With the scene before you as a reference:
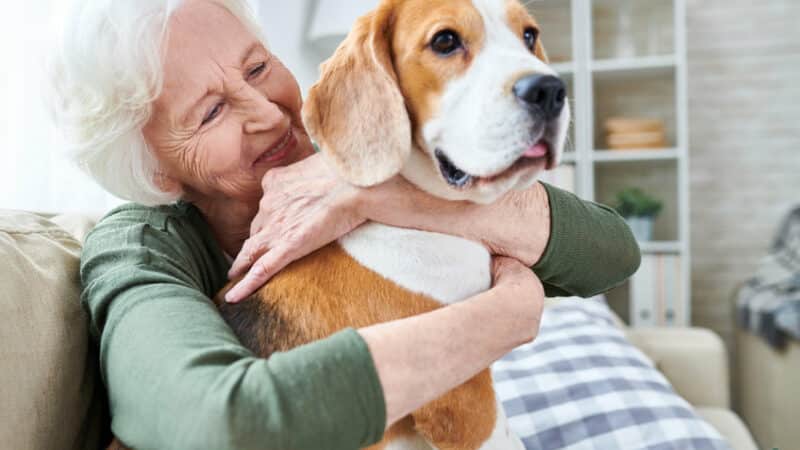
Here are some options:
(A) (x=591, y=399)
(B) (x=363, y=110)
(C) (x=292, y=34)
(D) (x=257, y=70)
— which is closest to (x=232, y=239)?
(D) (x=257, y=70)

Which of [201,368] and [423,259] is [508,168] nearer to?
[423,259]

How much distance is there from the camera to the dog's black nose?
0.78 m

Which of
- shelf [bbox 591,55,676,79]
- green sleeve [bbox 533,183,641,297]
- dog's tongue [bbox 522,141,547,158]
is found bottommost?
shelf [bbox 591,55,676,79]

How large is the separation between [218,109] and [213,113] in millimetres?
10

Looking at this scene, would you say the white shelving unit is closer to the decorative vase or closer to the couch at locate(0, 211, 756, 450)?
the decorative vase

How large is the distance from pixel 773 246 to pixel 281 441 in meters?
3.72

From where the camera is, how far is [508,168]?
0.82m

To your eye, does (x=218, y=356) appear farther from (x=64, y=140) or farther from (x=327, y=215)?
(x=64, y=140)

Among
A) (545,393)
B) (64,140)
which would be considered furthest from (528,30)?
(545,393)

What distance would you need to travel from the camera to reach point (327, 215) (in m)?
0.89

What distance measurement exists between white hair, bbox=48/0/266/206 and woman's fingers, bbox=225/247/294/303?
0.30 m

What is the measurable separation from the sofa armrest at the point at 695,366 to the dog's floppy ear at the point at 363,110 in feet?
7.33

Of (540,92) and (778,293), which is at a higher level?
(540,92)

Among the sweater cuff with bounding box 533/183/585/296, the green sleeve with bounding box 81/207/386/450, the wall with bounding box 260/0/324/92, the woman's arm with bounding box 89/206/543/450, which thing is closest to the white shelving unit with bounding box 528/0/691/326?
the wall with bounding box 260/0/324/92
